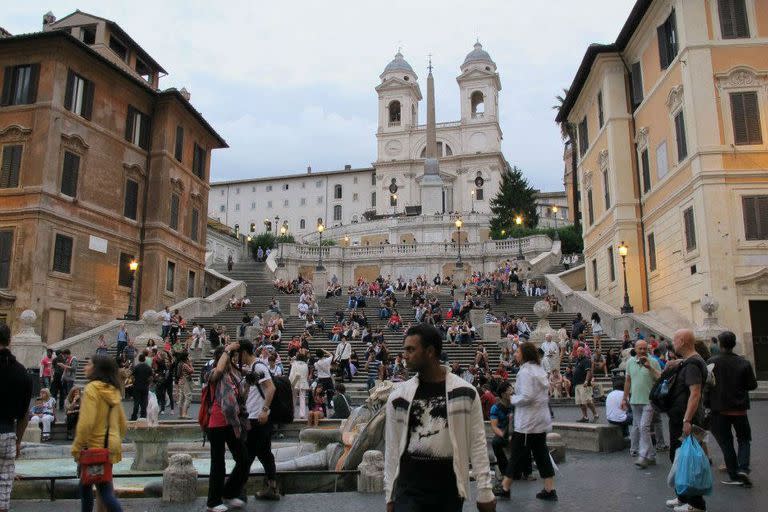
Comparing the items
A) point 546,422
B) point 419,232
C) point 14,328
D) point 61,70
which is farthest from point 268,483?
point 419,232

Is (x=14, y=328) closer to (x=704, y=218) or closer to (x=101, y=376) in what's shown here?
(x=101, y=376)

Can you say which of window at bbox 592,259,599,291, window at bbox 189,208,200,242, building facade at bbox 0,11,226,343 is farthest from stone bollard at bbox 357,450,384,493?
window at bbox 189,208,200,242

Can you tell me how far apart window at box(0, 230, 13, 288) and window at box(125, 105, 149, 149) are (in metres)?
7.99

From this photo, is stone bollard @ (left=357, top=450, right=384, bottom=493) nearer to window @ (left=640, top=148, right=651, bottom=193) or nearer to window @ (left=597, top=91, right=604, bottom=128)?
window @ (left=640, top=148, right=651, bottom=193)

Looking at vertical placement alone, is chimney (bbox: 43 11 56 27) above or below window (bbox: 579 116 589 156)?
above

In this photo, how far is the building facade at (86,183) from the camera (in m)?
27.2

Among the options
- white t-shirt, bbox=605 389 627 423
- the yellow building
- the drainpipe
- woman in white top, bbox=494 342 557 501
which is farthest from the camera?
the drainpipe

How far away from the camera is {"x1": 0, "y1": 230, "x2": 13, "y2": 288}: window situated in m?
26.6

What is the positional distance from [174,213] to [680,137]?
945 inches

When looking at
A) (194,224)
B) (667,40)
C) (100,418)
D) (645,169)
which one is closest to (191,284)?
(194,224)

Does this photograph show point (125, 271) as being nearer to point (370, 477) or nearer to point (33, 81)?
point (33, 81)

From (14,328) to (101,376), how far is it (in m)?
23.2

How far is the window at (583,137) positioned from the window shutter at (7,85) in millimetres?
26704

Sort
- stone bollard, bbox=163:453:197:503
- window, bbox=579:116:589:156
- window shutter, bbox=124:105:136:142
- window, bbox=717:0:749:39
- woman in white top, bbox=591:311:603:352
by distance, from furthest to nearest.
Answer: window, bbox=579:116:589:156, window shutter, bbox=124:105:136:142, woman in white top, bbox=591:311:603:352, window, bbox=717:0:749:39, stone bollard, bbox=163:453:197:503
